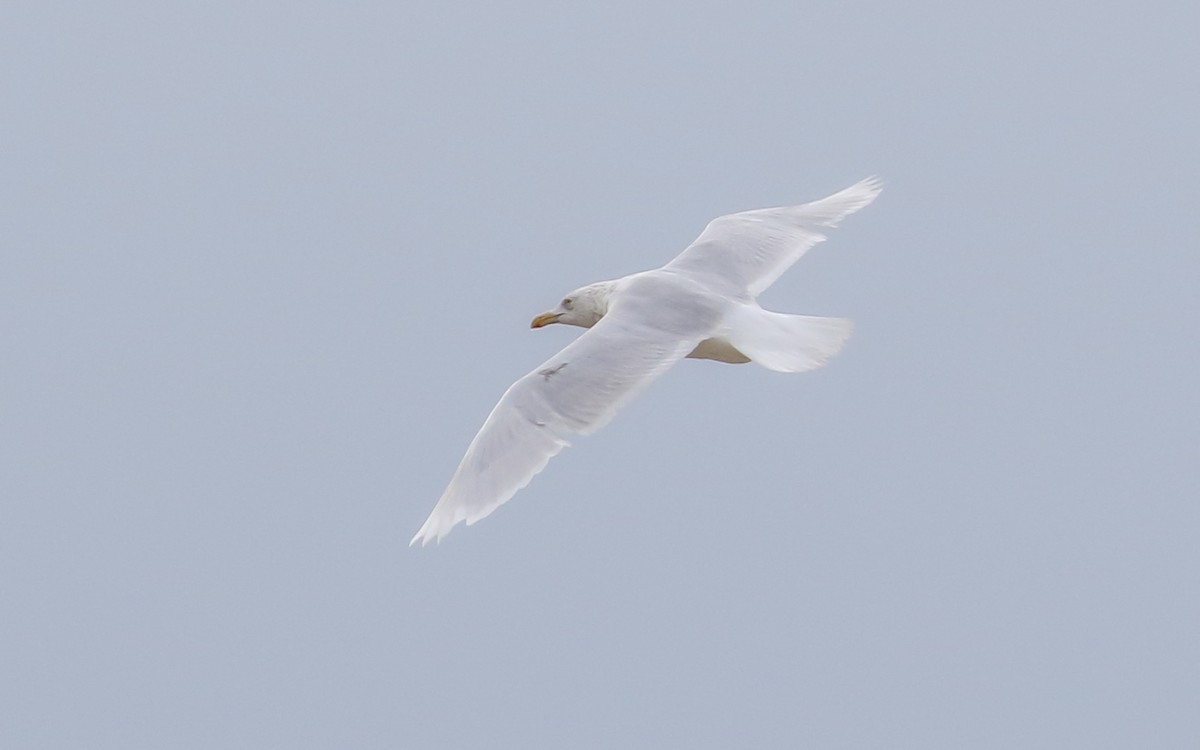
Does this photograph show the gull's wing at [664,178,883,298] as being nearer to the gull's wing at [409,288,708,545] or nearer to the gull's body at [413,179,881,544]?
the gull's body at [413,179,881,544]

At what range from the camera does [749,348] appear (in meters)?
7.76

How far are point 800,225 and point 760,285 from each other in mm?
840

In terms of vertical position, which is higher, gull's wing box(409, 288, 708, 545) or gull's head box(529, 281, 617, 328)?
gull's head box(529, 281, 617, 328)

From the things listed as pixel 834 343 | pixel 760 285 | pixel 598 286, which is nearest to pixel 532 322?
pixel 598 286

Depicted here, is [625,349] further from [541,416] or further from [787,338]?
[787,338]

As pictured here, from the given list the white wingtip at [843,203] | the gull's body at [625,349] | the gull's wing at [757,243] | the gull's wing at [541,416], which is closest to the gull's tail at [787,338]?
the gull's body at [625,349]

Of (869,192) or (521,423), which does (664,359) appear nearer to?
(521,423)

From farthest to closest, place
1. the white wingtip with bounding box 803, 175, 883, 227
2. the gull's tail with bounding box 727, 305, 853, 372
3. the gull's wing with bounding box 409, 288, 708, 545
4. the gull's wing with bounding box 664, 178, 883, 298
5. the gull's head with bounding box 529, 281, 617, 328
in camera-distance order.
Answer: the white wingtip with bounding box 803, 175, 883, 227, the gull's wing with bounding box 664, 178, 883, 298, the gull's head with bounding box 529, 281, 617, 328, the gull's tail with bounding box 727, 305, 853, 372, the gull's wing with bounding box 409, 288, 708, 545

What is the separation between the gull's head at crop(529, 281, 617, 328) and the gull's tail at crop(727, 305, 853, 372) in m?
0.71

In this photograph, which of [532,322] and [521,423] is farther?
[532,322]

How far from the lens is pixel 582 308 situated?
28.3 feet

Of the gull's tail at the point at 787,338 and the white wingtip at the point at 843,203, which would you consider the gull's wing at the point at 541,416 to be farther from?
the white wingtip at the point at 843,203

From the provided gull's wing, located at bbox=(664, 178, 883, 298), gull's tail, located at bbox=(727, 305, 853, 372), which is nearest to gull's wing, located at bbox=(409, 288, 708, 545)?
gull's tail, located at bbox=(727, 305, 853, 372)

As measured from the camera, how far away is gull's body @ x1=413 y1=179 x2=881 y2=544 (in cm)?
736
